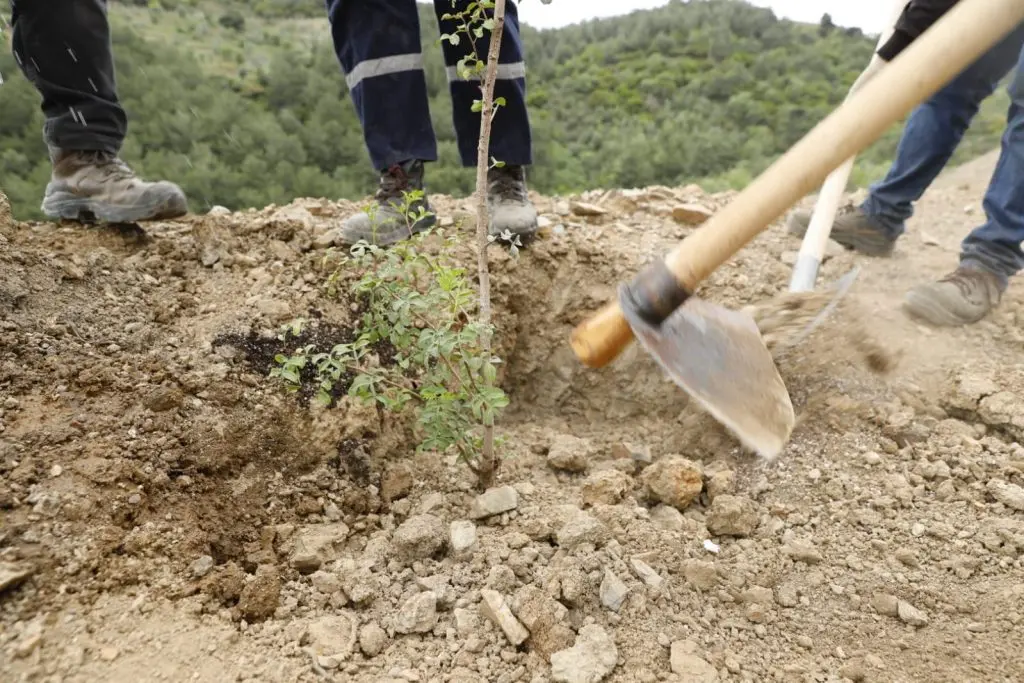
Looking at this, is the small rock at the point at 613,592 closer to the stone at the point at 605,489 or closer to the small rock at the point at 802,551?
the stone at the point at 605,489

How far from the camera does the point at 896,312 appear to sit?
Answer: 86.5 inches

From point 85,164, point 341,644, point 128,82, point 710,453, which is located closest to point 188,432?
point 341,644

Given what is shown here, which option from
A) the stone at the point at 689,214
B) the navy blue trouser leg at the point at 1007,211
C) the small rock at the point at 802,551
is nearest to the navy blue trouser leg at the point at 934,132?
the navy blue trouser leg at the point at 1007,211

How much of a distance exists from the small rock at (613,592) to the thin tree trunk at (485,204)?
1.47 feet

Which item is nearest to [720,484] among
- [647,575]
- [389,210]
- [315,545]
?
[647,575]

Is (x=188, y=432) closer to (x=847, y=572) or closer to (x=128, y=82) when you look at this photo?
(x=847, y=572)

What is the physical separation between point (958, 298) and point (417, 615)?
2058mm

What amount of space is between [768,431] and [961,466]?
91cm

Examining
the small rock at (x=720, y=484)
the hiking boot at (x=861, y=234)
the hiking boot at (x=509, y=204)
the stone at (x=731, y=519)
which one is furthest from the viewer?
the hiking boot at (x=861, y=234)

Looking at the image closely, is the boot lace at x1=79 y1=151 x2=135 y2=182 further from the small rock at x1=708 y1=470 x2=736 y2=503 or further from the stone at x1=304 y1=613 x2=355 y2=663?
the small rock at x1=708 y1=470 x2=736 y2=503

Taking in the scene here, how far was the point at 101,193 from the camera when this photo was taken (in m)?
1.97

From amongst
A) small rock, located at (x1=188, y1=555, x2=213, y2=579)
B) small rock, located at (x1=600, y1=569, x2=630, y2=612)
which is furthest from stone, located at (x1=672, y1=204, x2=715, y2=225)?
small rock, located at (x1=188, y1=555, x2=213, y2=579)

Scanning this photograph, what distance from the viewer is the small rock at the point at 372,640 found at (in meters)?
1.25

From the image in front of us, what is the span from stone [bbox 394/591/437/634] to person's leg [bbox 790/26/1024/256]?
2.36 m
